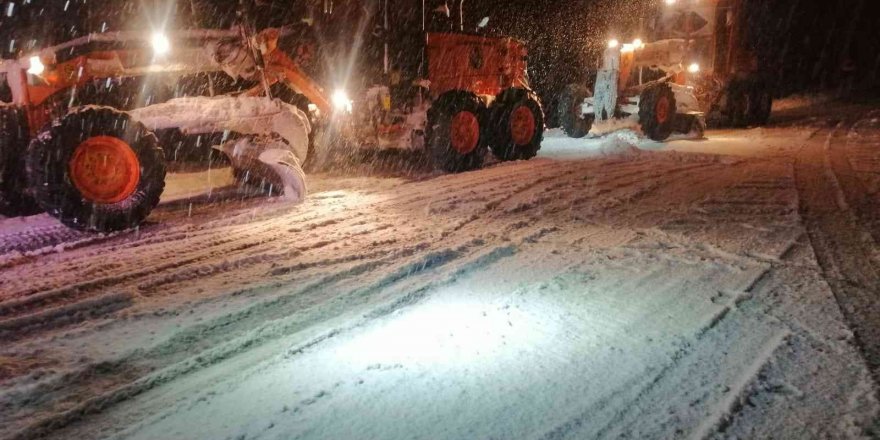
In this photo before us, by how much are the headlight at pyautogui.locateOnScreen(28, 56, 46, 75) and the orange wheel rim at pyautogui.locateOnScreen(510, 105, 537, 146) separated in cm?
701

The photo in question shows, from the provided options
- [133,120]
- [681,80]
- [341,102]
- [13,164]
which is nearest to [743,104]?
[681,80]

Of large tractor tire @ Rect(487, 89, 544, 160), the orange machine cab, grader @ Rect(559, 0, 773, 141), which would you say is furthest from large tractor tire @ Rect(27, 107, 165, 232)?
grader @ Rect(559, 0, 773, 141)

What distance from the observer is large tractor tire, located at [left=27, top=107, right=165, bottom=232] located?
532 cm

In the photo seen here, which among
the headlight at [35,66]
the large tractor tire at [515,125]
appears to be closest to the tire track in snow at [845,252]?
the large tractor tire at [515,125]

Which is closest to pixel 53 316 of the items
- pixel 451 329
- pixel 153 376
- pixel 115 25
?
pixel 153 376

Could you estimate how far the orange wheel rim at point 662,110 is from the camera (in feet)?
41.7

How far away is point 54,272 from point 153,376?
2.35 metres

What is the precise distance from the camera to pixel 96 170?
5680 millimetres

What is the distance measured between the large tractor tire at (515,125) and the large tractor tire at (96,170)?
5786mm

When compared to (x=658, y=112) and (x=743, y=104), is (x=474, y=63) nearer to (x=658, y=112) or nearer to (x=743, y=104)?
(x=658, y=112)

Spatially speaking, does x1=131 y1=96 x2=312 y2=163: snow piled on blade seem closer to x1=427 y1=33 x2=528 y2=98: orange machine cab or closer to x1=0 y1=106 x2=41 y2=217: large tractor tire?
x1=0 y1=106 x2=41 y2=217: large tractor tire

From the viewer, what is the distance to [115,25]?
9.83 metres

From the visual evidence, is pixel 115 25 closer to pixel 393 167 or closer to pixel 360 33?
pixel 360 33

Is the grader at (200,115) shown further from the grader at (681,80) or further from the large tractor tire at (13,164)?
the grader at (681,80)
